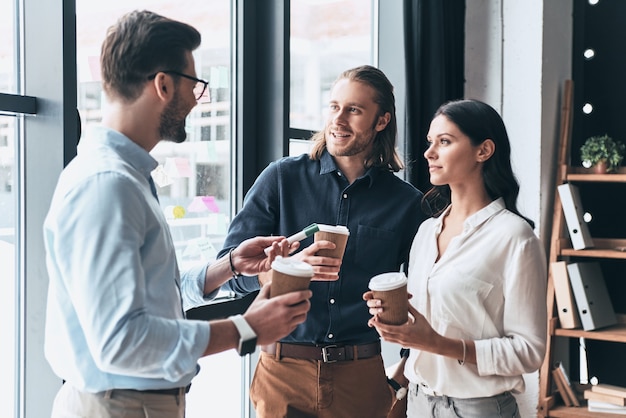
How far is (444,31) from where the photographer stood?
3.56 m

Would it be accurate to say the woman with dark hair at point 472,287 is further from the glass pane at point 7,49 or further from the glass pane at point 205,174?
the glass pane at point 7,49

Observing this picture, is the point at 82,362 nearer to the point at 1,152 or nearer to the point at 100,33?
the point at 1,152

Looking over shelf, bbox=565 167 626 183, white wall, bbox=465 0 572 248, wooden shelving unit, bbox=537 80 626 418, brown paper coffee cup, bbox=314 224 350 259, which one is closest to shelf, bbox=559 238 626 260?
wooden shelving unit, bbox=537 80 626 418

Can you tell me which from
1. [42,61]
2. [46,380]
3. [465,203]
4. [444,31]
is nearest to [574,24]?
[444,31]

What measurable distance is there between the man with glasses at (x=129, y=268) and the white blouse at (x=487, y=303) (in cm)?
60

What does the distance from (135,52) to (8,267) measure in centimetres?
100

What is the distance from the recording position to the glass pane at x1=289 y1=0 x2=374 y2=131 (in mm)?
3248

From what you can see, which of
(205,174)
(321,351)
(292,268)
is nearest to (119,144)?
(292,268)

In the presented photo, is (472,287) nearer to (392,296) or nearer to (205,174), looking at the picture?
(392,296)

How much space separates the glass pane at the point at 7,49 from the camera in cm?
204

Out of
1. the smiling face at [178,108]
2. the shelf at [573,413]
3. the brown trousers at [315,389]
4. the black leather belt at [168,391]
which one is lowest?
the shelf at [573,413]

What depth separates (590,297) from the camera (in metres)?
3.50

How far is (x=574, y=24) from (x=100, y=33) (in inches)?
101

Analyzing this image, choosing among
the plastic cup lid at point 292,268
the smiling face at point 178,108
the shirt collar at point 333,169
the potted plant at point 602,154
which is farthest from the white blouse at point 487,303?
the potted plant at point 602,154
